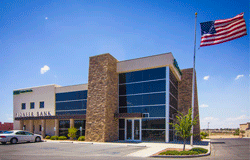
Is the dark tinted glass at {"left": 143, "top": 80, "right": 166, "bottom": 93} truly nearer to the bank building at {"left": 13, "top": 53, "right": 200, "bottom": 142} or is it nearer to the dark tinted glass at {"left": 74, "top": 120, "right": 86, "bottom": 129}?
the bank building at {"left": 13, "top": 53, "right": 200, "bottom": 142}

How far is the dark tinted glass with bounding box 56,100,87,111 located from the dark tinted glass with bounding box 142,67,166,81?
36.4 feet

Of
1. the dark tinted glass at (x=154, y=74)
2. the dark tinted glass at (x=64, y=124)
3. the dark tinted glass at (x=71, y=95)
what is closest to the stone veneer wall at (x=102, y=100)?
the dark tinted glass at (x=154, y=74)

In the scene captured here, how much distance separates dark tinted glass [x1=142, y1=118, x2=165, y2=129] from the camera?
70.9ft

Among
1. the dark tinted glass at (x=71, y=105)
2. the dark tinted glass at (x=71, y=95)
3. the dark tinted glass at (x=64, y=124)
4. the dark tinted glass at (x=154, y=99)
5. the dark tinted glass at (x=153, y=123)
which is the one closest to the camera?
the dark tinted glass at (x=153, y=123)

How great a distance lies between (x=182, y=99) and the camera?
93.4 feet

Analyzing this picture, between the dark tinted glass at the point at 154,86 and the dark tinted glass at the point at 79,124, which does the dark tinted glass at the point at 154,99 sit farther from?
the dark tinted glass at the point at 79,124

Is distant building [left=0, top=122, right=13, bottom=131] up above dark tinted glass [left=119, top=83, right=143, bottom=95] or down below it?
below

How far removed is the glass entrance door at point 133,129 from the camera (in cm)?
2266

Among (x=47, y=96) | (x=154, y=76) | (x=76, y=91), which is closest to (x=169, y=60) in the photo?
(x=154, y=76)

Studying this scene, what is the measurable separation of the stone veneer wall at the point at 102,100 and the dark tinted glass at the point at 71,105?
5.62 meters

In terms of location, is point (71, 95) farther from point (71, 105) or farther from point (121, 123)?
point (121, 123)

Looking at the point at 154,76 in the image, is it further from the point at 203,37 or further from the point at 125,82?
the point at 203,37

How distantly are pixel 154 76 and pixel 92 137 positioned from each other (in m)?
10.5

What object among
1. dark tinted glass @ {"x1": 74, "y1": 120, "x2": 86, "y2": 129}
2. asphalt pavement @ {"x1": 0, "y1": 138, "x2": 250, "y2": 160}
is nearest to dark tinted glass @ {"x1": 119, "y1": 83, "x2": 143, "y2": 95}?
dark tinted glass @ {"x1": 74, "y1": 120, "x2": 86, "y2": 129}
